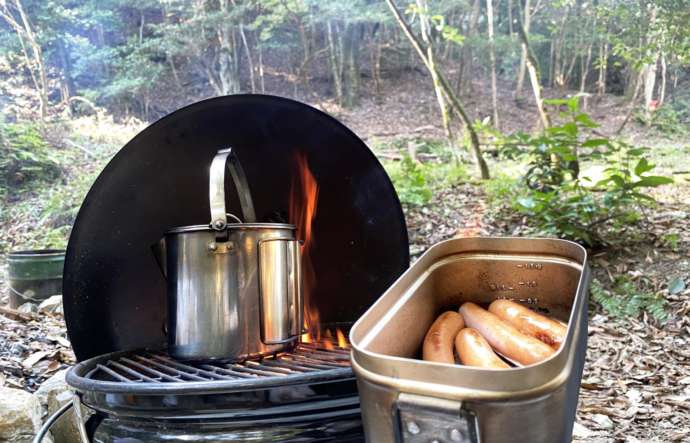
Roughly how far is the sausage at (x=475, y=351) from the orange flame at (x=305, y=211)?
801 millimetres

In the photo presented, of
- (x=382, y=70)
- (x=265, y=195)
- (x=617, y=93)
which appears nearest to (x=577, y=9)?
(x=617, y=93)

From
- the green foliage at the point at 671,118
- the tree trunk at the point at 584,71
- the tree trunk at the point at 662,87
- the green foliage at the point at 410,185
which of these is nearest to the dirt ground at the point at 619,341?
the green foliage at the point at 410,185

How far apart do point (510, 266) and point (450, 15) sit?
10383mm

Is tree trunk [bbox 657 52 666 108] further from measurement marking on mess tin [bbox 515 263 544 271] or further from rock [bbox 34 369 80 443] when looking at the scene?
rock [bbox 34 369 80 443]

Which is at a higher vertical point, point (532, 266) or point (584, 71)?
point (584, 71)

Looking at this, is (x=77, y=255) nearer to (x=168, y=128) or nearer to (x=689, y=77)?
(x=168, y=128)

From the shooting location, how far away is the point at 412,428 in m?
0.69

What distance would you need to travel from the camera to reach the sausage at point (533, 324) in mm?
973

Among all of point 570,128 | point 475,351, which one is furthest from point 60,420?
point 570,128

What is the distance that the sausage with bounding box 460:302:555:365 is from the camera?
0.89 meters

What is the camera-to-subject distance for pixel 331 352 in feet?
4.60

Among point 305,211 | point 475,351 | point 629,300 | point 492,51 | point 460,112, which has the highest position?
point 492,51

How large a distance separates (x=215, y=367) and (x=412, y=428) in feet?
2.24

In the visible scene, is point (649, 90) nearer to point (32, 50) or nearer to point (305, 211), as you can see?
point (305, 211)
